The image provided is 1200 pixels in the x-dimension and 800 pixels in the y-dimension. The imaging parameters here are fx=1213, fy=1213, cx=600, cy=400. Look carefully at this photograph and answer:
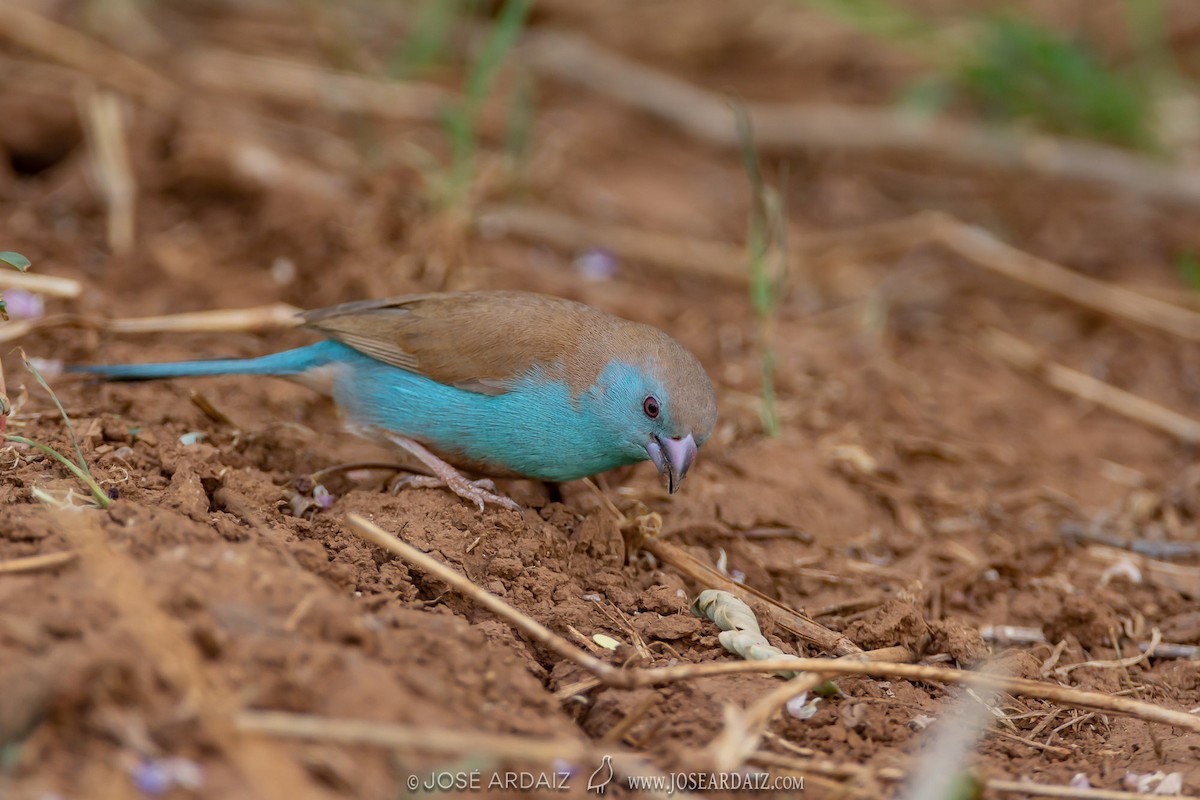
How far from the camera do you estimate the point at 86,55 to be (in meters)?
6.32

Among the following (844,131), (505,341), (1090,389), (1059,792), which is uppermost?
(844,131)

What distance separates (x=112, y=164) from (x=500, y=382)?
2.73m

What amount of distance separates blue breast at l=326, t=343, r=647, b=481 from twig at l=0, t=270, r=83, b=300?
127 centimetres

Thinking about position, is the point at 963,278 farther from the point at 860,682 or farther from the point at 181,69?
the point at 181,69

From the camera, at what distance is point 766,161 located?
7.61m

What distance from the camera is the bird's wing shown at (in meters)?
3.95

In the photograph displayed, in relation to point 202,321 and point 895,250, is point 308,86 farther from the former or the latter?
point 895,250

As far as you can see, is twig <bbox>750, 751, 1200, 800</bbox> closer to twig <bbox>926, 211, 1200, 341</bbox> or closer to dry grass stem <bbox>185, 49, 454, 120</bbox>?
twig <bbox>926, 211, 1200, 341</bbox>

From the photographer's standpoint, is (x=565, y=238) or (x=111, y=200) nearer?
(x=111, y=200)

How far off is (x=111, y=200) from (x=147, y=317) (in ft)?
3.13

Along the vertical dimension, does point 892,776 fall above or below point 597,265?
below

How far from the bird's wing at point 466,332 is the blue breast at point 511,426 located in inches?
2.1

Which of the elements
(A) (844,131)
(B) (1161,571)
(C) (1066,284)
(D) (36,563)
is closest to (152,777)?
(D) (36,563)

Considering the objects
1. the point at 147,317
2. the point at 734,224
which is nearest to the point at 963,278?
the point at 734,224
